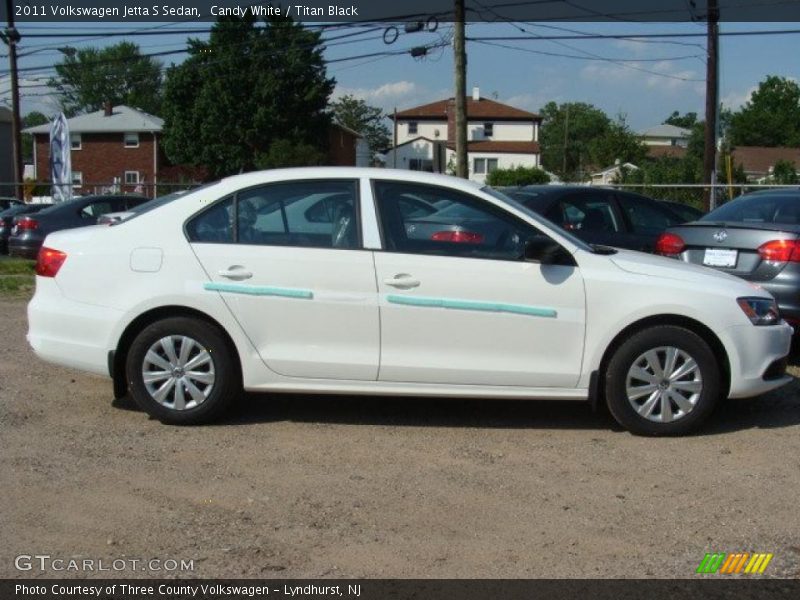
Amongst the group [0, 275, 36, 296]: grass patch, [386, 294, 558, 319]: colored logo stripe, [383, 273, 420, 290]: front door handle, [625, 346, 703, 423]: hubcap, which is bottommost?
[625, 346, 703, 423]: hubcap

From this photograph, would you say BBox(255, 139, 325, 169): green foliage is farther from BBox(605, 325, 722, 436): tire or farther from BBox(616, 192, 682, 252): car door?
BBox(605, 325, 722, 436): tire

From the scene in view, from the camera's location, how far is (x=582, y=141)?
107 m

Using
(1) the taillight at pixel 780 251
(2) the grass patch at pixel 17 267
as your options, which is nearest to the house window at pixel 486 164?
(2) the grass patch at pixel 17 267

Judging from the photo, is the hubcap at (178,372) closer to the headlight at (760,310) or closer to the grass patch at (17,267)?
the headlight at (760,310)

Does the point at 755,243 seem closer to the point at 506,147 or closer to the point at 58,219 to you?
the point at 58,219

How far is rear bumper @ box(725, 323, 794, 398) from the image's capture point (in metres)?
6.14

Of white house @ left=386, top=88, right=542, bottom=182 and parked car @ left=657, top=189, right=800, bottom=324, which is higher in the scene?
white house @ left=386, top=88, right=542, bottom=182

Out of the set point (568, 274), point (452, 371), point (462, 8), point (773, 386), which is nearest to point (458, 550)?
point (452, 371)

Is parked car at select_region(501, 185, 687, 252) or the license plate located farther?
parked car at select_region(501, 185, 687, 252)

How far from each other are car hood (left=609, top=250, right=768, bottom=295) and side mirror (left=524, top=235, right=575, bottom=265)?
0.38 m

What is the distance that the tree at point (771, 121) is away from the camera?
322 feet

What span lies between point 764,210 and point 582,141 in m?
101

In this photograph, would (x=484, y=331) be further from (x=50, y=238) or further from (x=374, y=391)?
(x=50, y=238)

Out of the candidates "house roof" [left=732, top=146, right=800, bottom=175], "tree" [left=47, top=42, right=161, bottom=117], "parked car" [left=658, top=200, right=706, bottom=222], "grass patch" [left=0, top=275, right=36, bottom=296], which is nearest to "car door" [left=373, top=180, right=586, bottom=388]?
"parked car" [left=658, top=200, right=706, bottom=222]
